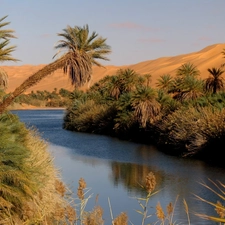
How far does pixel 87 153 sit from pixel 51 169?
60.2 ft

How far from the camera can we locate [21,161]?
11234mm

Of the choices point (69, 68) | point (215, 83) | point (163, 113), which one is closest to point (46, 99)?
point (215, 83)

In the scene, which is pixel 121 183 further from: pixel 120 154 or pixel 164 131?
pixel 164 131

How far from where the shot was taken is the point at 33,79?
12562mm

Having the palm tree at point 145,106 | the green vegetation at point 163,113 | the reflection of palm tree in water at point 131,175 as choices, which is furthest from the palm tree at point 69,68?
the palm tree at point 145,106

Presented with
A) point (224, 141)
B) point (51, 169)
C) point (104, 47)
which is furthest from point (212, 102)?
point (51, 169)

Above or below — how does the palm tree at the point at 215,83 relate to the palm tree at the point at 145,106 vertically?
above

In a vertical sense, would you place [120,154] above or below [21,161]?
below

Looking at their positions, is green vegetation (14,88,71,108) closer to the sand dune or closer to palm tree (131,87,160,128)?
the sand dune

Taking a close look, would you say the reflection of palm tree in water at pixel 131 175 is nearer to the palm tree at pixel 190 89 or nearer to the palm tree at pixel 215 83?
the palm tree at pixel 190 89

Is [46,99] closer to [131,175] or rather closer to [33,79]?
[131,175]

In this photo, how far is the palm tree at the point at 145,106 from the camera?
43688mm

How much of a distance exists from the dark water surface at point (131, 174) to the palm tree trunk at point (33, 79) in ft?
9.18

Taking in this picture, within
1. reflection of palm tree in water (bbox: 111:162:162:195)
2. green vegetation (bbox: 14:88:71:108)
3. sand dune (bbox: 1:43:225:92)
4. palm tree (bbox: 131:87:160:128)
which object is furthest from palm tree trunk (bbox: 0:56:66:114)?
green vegetation (bbox: 14:88:71:108)
